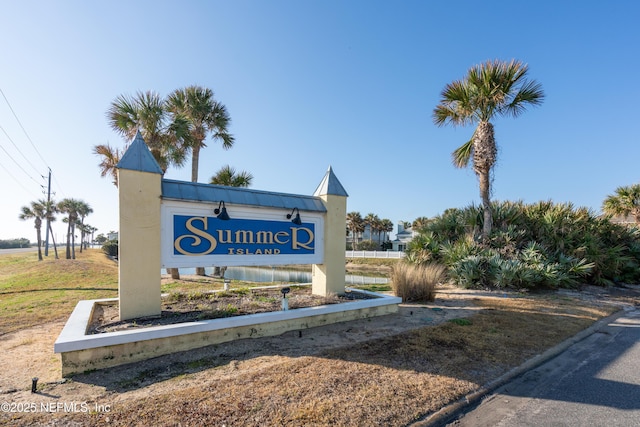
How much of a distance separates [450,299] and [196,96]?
12.8m

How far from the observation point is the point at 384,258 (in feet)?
111

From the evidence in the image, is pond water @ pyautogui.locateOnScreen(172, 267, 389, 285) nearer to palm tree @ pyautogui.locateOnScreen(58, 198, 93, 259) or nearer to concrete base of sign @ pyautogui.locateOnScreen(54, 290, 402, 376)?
concrete base of sign @ pyautogui.locateOnScreen(54, 290, 402, 376)

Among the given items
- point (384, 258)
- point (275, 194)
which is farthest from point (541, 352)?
point (384, 258)

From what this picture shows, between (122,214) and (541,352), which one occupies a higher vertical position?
(122,214)

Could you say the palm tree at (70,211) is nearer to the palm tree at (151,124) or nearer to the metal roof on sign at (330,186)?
the palm tree at (151,124)

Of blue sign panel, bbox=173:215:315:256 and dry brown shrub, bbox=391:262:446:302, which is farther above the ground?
blue sign panel, bbox=173:215:315:256

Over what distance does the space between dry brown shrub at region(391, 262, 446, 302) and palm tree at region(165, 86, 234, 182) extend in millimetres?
9785

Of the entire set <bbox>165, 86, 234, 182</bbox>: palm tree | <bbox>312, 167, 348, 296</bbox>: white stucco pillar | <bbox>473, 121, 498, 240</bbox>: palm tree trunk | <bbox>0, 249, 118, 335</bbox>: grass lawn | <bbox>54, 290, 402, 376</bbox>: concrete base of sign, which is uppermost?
<bbox>165, 86, 234, 182</bbox>: palm tree

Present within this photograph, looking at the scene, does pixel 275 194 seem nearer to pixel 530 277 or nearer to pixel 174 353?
pixel 174 353

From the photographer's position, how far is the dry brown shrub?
8.33 metres

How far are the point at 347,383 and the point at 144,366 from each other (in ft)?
8.19

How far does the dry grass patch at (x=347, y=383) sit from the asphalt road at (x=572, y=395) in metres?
0.25

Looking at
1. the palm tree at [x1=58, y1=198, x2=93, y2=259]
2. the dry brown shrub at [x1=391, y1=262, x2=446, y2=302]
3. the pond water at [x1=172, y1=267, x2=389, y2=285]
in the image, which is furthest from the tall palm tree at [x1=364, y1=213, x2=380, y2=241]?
the dry brown shrub at [x1=391, y1=262, x2=446, y2=302]

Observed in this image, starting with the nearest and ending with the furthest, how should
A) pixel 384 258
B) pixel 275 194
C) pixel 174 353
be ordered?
pixel 174 353
pixel 275 194
pixel 384 258
